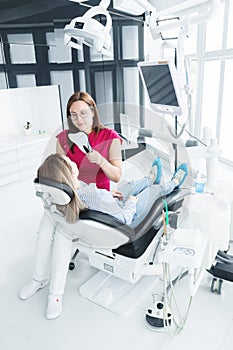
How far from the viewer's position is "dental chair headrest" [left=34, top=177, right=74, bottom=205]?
49.9 inches

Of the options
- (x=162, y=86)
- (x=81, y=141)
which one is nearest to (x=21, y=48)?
(x=81, y=141)

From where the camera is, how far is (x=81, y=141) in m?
1.74

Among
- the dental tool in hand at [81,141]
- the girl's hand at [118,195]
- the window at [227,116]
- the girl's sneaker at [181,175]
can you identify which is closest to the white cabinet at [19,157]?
the dental tool in hand at [81,141]

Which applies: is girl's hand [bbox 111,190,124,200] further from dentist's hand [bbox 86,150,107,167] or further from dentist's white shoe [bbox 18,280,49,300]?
dentist's white shoe [bbox 18,280,49,300]

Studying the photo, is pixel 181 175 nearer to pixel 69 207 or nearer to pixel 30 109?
pixel 69 207

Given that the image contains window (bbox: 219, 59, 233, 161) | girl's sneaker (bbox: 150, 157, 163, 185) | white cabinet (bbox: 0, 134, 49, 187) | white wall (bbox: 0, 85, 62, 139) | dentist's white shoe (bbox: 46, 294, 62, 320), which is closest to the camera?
dentist's white shoe (bbox: 46, 294, 62, 320)

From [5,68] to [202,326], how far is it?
99.7 inches

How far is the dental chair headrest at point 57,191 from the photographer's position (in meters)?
1.27

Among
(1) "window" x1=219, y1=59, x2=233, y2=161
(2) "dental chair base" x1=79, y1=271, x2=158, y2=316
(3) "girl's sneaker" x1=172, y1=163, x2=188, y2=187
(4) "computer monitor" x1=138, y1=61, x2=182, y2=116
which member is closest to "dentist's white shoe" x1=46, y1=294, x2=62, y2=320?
(2) "dental chair base" x1=79, y1=271, x2=158, y2=316

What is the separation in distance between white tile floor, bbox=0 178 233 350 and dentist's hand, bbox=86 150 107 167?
0.73 metres

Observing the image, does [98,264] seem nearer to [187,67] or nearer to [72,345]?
[72,345]

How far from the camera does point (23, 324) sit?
150cm

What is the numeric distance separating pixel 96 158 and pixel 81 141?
16 centimetres

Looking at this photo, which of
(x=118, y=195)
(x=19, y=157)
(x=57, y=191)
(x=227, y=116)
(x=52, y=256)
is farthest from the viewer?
(x=227, y=116)
